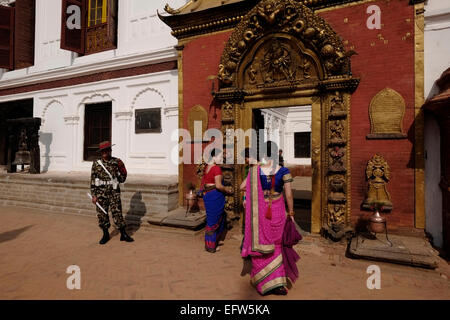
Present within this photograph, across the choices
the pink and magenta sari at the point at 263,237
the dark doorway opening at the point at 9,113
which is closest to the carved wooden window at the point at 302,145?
the pink and magenta sari at the point at 263,237

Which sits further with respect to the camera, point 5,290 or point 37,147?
point 37,147

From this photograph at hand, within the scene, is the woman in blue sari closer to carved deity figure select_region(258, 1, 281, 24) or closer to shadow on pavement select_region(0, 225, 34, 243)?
carved deity figure select_region(258, 1, 281, 24)

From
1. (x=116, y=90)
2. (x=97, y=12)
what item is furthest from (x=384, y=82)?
(x=97, y=12)

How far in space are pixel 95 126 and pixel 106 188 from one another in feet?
18.7

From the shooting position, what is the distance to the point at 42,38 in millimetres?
10359

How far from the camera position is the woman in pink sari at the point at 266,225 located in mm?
2957

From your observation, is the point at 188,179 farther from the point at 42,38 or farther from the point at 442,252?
the point at 42,38

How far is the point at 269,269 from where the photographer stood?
2969mm

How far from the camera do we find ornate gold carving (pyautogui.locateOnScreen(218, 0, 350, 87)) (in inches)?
190

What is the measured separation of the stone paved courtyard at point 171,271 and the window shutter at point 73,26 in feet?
24.5

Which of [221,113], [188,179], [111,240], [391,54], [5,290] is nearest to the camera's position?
[5,290]

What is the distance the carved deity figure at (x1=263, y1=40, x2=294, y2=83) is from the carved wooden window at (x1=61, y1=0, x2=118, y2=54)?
21.2 ft
